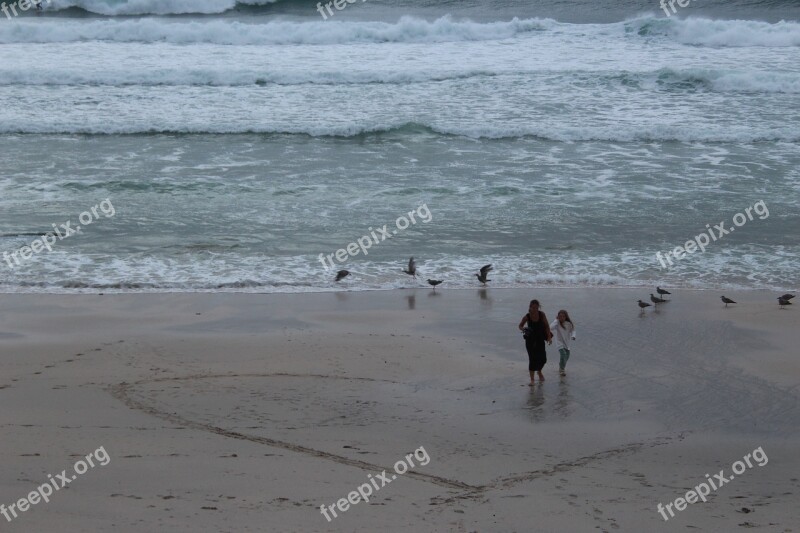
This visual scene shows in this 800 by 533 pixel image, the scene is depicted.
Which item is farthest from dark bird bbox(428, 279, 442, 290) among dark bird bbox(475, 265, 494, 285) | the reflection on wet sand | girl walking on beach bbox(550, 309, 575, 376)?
the reflection on wet sand

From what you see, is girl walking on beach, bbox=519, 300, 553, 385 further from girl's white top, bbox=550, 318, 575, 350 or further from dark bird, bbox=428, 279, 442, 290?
dark bird, bbox=428, 279, 442, 290

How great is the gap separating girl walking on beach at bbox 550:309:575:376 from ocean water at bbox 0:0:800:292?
2.75 meters

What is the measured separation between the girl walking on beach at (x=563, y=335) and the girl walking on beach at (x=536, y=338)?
0.58 ft

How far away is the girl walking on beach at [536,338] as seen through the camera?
967 centimetres

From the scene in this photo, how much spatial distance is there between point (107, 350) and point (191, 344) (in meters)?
0.89

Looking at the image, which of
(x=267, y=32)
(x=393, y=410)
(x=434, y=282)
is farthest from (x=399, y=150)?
(x=267, y=32)

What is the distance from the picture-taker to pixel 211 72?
2556cm

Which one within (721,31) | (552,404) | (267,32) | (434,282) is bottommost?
(552,404)

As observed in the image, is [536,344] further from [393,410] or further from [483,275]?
[483,275]

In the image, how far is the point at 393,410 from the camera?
8.91 meters

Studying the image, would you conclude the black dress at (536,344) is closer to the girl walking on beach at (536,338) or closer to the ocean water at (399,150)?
the girl walking on beach at (536,338)

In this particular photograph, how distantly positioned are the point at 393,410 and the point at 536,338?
1.76 metres

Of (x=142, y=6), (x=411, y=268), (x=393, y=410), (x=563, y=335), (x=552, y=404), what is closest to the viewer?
(x=393, y=410)

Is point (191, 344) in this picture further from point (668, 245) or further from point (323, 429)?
point (668, 245)
